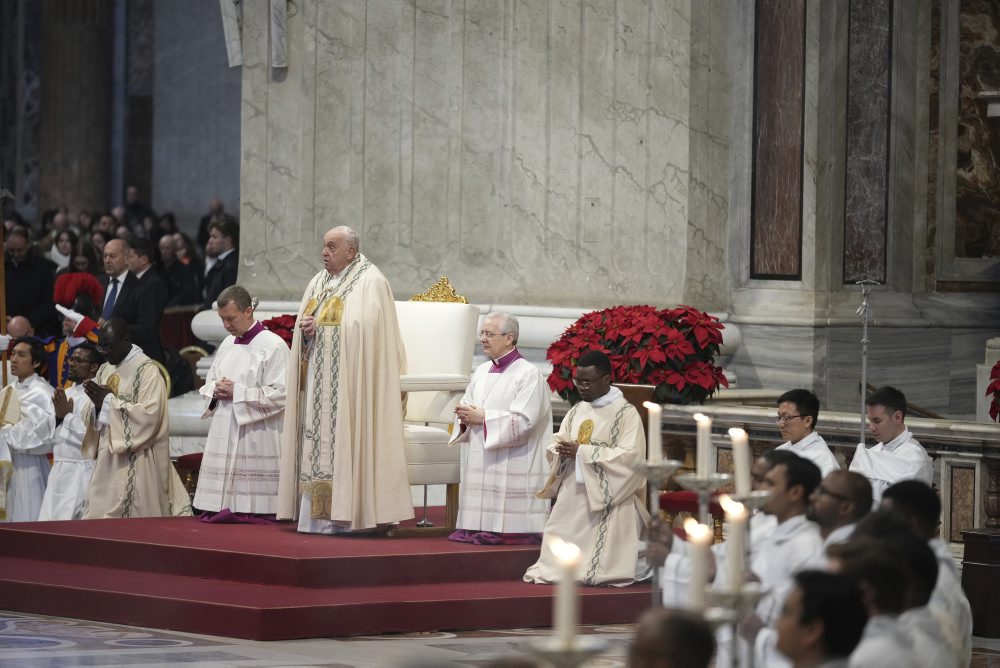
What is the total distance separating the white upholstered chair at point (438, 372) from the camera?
966 cm

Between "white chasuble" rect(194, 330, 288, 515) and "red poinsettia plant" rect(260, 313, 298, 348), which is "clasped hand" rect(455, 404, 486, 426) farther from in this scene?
"red poinsettia plant" rect(260, 313, 298, 348)

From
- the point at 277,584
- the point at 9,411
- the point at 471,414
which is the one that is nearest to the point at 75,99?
the point at 9,411

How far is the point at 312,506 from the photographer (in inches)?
364

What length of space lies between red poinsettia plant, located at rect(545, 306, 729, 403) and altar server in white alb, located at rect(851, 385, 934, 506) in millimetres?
2179

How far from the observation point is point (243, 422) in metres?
9.88

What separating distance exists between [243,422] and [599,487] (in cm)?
208

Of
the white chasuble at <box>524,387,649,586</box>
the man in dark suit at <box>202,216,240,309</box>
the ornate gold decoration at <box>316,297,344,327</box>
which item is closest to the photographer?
the white chasuble at <box>524,387,649,586</box>

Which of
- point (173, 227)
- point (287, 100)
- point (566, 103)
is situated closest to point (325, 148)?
point (287, 100)

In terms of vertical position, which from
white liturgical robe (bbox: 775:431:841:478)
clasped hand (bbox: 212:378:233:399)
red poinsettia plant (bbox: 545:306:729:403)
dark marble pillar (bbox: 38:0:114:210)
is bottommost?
white liturgical robe (bbox: 775:431:841:478)

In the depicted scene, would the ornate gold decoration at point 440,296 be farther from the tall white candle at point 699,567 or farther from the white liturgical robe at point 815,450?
the tall white candle at point 699,567

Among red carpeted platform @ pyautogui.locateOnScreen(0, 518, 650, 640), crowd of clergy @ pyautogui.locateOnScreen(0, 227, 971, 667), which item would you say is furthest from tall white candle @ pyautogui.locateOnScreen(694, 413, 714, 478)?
red carpeted platform @ pyautogui.locateOnScreen(0, 518, 650, 640)

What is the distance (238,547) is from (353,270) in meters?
1.56

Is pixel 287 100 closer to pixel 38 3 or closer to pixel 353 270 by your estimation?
pixel 353 270

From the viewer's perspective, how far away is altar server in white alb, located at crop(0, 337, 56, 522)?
1075 centimetres
